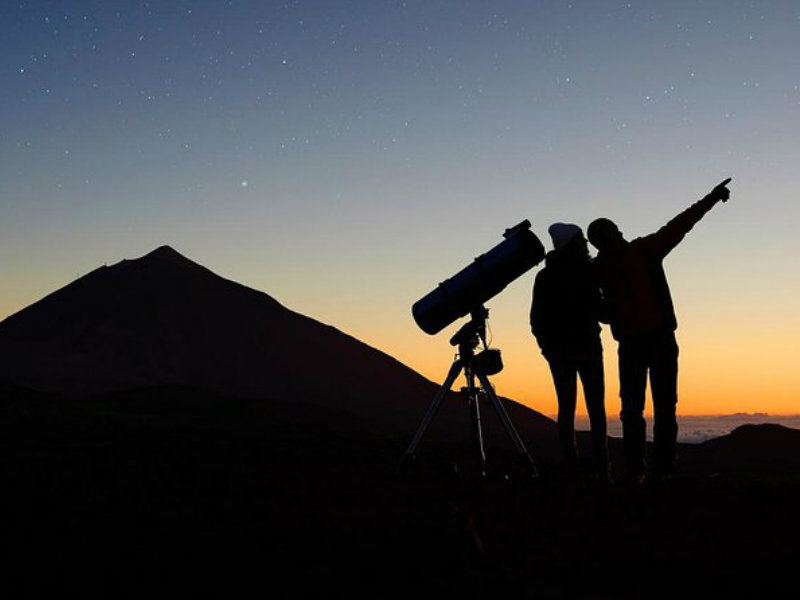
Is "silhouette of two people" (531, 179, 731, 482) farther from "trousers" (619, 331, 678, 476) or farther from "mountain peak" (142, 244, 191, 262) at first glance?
"mountain peak" (142, 244, 191, 262)

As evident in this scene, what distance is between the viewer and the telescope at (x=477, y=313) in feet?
26.9

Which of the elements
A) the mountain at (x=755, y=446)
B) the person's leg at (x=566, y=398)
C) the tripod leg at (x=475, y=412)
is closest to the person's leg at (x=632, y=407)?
the person's leg at (x=566, y=398)

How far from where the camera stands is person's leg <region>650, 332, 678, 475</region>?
7.48 m

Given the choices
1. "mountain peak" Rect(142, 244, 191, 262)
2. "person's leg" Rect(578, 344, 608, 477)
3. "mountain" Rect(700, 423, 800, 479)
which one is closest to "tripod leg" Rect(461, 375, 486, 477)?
"person's leg" Rect(578, 344, 608, 477)

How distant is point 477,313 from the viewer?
8625mm

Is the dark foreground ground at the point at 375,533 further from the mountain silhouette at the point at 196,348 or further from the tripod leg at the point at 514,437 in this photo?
the mountain silhouette at the point at 196,348

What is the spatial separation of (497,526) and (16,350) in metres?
74.7

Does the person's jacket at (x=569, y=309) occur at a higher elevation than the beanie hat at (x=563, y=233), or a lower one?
lower

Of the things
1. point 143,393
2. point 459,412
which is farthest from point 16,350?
point 143,393

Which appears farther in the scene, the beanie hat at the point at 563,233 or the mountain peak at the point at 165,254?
the mountain peak at the point at 165,254

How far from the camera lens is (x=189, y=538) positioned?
16.8 feet

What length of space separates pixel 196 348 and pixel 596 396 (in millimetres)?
76976

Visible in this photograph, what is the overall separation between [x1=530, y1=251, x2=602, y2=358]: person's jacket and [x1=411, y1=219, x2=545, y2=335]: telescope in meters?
0.30

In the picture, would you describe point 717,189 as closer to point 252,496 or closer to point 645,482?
point 645,482
